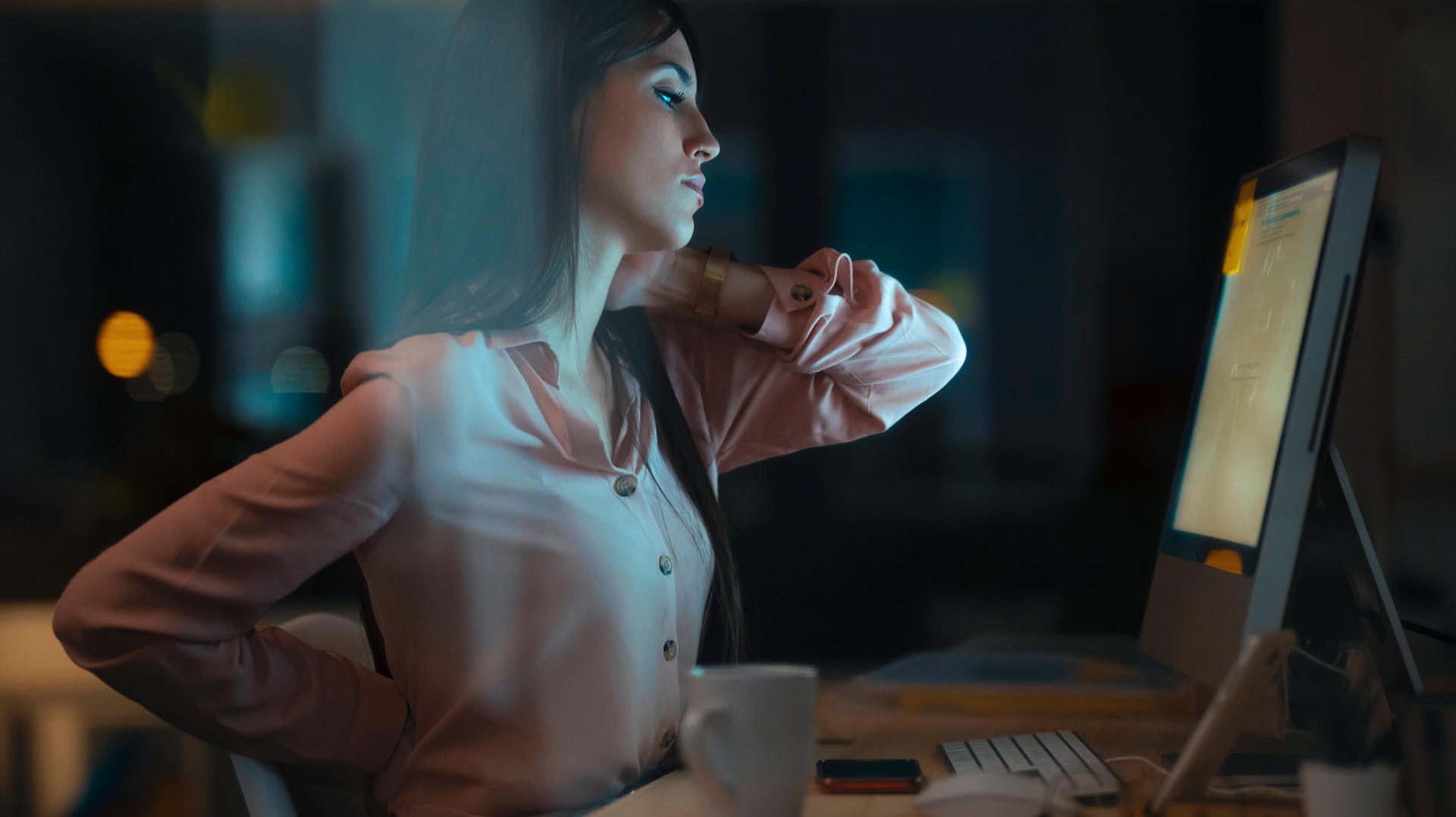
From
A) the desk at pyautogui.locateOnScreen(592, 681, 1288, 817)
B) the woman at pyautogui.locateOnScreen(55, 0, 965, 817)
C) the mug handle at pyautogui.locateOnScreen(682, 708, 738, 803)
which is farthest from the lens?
the woman at pyautogui.locateOnScreen(55, 0, 965, 817)

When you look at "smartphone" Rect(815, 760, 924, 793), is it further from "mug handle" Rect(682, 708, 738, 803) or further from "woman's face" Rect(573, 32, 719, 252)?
"woman's face" Rect(573, 32, 719, 252)

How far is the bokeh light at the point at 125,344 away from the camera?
923mm

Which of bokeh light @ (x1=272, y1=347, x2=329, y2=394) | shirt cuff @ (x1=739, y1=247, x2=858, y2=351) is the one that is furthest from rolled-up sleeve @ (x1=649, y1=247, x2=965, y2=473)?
bokeh light @ (x1=272, y1=347, x2=329, y2=394)

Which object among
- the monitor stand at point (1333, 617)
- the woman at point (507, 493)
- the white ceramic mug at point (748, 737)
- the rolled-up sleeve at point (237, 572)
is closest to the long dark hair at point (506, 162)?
the woman at point (507, 493)

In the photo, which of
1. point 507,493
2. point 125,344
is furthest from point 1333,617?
point 125,344

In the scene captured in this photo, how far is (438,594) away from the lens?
3.02 ft

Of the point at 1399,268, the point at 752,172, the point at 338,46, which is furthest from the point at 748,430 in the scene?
the point at 1399,268

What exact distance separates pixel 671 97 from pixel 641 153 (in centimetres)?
6

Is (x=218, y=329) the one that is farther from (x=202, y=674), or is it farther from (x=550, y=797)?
(x=550, y=797)

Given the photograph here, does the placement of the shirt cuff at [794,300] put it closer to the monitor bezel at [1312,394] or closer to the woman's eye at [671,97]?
the woman's eye at [671,97]

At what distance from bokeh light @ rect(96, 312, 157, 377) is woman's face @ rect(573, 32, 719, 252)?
15.6 inches

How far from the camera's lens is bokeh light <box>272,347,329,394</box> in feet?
3.20

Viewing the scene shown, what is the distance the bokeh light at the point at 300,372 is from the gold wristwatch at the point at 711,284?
14.3 inches

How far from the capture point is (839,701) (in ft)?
3.80
